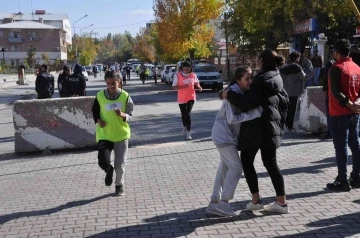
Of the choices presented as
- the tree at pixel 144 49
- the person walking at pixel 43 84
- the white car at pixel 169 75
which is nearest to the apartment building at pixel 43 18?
the tree at pixel 144 49

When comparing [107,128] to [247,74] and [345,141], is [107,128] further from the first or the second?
[345,141]

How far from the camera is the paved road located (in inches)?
199

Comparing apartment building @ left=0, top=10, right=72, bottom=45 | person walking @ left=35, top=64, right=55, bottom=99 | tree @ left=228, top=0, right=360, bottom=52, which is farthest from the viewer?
apartment building @ left=0, top=10, right=72, bottom=45

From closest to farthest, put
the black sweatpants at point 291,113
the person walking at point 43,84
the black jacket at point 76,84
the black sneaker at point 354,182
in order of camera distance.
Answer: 1. the black sneaker at point 354,182
2. the black sweatpants at point 291,113
3. the black jacket at point 76,84
4. the person walking at point 43,84

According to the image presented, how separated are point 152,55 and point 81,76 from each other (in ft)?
234

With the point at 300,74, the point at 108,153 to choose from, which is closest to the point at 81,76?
the point at 300,74

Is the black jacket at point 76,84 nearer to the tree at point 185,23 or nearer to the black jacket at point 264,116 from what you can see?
the black jacket at point 264,116

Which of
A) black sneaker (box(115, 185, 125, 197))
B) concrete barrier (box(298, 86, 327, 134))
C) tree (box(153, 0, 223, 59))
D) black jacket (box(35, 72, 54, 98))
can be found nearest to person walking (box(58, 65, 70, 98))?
black jacket (box(35, 72, 54, 98))

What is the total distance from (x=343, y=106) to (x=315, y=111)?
4663 mm

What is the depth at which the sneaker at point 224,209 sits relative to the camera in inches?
209

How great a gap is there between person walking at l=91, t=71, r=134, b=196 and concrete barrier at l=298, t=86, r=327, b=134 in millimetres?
5440

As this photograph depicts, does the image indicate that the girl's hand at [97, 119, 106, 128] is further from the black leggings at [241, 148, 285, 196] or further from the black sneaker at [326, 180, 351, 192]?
the black sneaker at [326, 180, 351, 192]

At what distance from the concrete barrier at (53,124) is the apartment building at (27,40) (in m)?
95.3

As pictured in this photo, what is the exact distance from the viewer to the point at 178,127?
1295 cm
